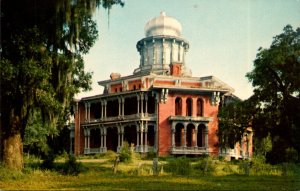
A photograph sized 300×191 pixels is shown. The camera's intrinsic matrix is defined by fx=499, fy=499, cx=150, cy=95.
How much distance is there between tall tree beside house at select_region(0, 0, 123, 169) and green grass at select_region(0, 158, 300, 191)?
2014 mm

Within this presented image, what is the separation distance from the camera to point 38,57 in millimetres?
Result: 20094

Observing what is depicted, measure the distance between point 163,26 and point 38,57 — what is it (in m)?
33.5

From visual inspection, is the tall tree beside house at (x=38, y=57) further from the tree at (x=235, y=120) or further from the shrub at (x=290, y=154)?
the shrub at (x=290, y=154)

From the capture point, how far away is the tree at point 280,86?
1058 inches

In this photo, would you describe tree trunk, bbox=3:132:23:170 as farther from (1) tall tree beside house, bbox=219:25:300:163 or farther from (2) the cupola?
(2) the cupola

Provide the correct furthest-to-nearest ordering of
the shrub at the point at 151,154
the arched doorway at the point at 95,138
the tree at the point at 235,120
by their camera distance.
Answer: the arched doorway at the point at 95,138, the shrub at the point at 151,154, the tree at the point at 235,120

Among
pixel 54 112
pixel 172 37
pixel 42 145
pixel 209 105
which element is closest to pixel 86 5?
pixel 54 112

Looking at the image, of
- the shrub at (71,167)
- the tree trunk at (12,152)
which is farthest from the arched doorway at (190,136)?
the tree trunk at (12,152)

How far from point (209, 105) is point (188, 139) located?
4195mm

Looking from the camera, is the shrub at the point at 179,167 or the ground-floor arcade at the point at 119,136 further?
the ground-floor arcade at the point at 119,136

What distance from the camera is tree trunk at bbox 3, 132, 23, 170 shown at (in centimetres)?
2097

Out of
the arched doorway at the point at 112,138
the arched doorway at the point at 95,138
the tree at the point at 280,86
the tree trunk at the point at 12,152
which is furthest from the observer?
the arched doorway at the point at 95,138

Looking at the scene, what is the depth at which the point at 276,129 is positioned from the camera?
29.1 m

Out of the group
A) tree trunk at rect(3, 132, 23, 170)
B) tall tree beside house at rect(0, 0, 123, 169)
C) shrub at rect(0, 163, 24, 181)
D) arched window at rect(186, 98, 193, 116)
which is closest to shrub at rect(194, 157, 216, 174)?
tall tree beside house at rect(0, 0, 123, 169)
